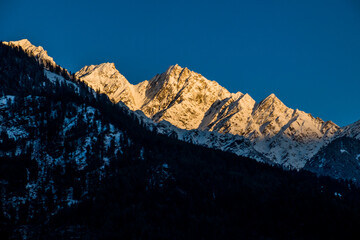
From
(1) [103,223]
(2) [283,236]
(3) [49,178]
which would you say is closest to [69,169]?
(3) [49,178]

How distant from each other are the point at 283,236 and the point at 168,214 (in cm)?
4229

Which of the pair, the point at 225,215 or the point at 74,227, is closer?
the point at 74,227

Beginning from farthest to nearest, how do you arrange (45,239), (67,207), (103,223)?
(67,207) → (103,223) → (45,239)

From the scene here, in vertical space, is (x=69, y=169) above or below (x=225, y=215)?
above

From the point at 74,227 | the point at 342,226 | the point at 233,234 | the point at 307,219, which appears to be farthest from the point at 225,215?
the point at 74,227

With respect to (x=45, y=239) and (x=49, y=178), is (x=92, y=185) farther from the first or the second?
(x=45, y=239)

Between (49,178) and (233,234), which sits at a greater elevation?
(49,178)

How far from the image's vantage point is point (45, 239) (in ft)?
504

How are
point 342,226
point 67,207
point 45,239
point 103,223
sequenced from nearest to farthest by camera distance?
point 45,239 < point 103,223 < point 67,207 < point 342,226

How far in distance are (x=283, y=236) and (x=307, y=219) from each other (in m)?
17.3

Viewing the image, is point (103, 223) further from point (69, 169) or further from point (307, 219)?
point (307, 219)

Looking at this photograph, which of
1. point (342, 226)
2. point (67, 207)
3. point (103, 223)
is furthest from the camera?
point (342, 226)

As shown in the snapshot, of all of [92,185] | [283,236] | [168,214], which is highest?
[92,185]

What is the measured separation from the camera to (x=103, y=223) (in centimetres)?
16700
